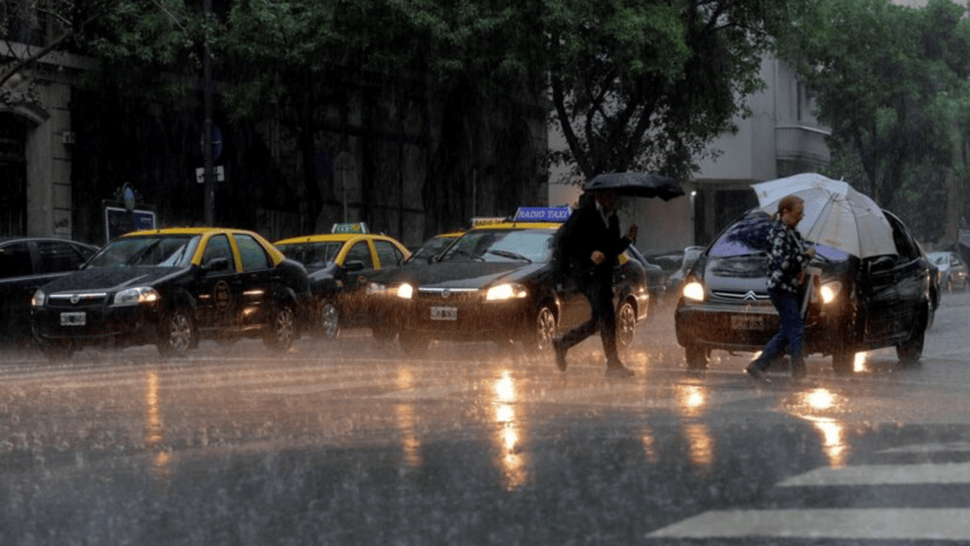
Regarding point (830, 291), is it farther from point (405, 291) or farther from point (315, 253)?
point (315, 253)

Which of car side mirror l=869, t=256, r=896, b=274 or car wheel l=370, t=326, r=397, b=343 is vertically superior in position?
car side mirror l=869, t=256, r=896, b=274

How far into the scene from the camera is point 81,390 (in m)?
13.8

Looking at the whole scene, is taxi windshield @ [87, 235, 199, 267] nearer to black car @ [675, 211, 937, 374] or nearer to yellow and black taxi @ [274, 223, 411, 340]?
yellow and black taxi @ [274, 223, 411, 340]

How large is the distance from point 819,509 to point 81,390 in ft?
26.7

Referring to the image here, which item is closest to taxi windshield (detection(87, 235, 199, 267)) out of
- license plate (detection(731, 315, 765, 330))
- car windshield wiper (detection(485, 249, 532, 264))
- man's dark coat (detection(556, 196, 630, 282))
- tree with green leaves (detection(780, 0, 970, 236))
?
car windshield wiper (detection(485, 249, 532, 264))

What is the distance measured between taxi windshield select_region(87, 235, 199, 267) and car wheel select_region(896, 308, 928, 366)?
8.16 metres

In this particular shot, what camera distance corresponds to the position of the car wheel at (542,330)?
17891 mm

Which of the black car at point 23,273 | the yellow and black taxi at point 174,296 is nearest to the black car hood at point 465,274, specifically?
the yellow and black taxi at point 174,296

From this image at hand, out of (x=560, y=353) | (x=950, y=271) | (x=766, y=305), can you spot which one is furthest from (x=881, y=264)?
(x=950, y=271)

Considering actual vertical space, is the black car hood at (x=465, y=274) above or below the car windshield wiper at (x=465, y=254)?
below

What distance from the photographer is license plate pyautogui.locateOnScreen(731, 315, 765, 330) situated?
14734mm

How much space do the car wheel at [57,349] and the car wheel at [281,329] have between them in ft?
8.15

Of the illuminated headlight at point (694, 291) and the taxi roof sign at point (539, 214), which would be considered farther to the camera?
the taxi roof sign at point (539, 214)

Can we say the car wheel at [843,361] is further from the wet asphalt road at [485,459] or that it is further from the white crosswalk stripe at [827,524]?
the white crosswalk stripe at [827,524]
